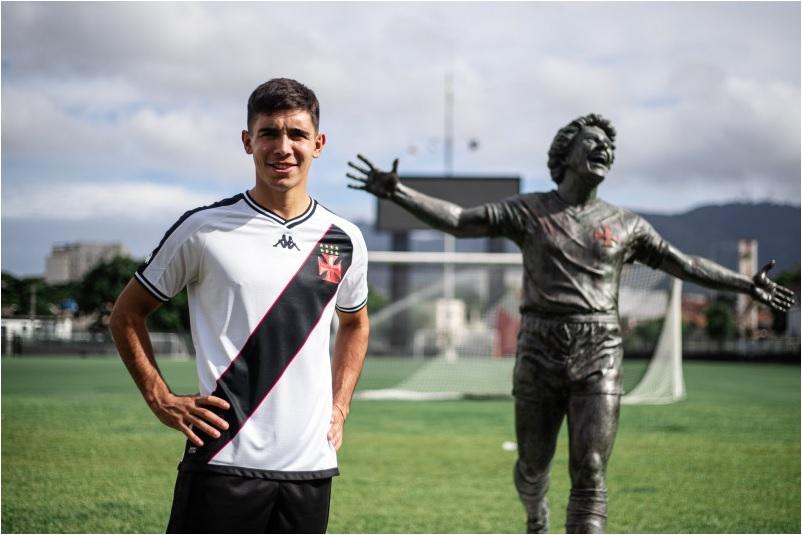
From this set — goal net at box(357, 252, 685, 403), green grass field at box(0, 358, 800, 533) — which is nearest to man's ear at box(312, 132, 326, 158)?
green grass field at box(0, 358, 800, 533)

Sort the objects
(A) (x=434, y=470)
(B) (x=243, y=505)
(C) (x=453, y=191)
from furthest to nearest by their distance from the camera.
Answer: (C) (x=453, y=191), (A) (x=434, y=470), (B) (x=243, y=505)

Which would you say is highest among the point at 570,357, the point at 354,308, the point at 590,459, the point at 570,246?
the point at 570,246

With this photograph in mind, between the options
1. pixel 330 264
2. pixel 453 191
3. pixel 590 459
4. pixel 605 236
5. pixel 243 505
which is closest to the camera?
pixel 243 505

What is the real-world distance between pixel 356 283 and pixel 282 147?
596 millimetres

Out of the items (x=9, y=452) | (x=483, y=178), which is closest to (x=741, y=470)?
(x=9, y=452)

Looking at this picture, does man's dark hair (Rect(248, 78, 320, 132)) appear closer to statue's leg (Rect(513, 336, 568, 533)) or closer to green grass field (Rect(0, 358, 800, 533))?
statue's leg (Rect(513, 336, 568, 533))

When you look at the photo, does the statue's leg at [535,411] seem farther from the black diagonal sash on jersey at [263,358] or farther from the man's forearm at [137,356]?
the man's forearm at [137,356]

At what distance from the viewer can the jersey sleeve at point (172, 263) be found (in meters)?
3.05

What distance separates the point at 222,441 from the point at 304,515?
364 millimetres

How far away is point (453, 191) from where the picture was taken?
45906 mm

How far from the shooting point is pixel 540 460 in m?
5.43

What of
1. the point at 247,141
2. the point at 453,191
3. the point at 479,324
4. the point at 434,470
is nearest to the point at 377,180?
the point at 247,141

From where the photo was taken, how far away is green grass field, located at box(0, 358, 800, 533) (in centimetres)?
732

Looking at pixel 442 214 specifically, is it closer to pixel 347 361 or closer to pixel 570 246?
pixel 570 246
